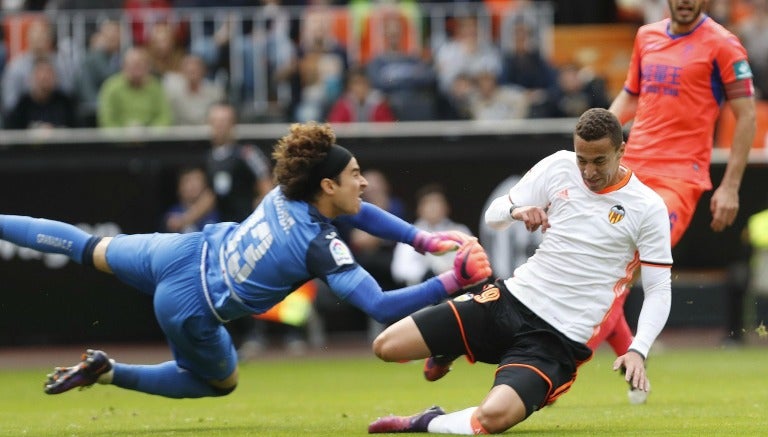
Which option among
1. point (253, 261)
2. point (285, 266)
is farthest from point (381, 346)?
point (253, 261)

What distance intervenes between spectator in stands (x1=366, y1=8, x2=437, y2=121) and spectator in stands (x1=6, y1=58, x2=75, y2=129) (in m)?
3.81

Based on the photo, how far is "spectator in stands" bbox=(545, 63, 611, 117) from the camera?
1712cm

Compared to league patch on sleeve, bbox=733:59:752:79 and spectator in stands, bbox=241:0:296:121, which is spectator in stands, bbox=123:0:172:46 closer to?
spectator in stands, bbox=241:0:296:121

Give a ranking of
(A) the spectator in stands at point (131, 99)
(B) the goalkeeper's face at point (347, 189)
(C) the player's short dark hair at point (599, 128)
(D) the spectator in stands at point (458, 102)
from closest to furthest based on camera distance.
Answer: (C) the player's short dark hair at point (599, 128) → (B) the goalkeeper's face at point (347, 189) → (A) the spectator in stands at point (131, 99) → (D) the spectator in stands at point (458, 102)

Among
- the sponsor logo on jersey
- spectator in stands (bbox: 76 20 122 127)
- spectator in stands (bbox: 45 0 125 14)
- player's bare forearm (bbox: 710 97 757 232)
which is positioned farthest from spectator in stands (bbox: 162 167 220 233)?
the sponsor logo on jersey

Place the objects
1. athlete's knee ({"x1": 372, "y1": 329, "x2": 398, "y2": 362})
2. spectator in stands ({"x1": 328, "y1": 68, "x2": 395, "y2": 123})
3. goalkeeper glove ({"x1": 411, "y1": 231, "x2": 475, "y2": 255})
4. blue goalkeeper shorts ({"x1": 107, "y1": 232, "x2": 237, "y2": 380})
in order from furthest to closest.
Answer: spectator in stands ({"x1": 328, "y1": 68, "x2": 395, "y2": 123}) → blue goalkeeper shorts ({"x1": 107, "y1": 232, "x2": 237, "y2": 380}) → goalkeeper glove ({"x1": 411, "y1": 231, "x2": 475, "y2": 255}) → athlete's knee ({"x1": 372, "y1": 329, "x2": 398, "y2": 362})

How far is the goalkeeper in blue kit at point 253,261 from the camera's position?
308 inches

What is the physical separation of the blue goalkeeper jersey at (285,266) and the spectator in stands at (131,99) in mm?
8649

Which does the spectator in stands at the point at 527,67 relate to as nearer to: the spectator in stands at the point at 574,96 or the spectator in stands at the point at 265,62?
the spectator in stands at the point at 574,96

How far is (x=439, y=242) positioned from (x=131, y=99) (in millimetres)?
9297

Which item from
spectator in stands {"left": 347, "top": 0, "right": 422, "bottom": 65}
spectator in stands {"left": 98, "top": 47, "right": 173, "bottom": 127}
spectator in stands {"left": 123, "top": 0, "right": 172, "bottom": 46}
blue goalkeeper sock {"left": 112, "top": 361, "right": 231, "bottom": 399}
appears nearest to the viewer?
blue goalkeeper sock {"left": 112, "top": 361, "right": 231, "bottom": 399}

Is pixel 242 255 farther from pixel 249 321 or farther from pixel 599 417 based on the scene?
pixel 249 321

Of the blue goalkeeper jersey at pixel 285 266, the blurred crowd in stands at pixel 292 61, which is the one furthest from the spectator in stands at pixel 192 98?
the blue goalkeeper jersey at pixel 285 266

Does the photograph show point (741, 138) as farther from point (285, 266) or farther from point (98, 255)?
point (98, 255)
